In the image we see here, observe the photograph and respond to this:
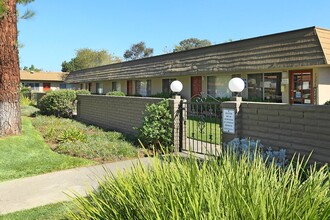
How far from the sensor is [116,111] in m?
12.8

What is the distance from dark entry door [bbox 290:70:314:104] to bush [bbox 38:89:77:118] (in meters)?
11.7

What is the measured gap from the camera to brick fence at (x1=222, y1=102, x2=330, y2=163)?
17.1 feet

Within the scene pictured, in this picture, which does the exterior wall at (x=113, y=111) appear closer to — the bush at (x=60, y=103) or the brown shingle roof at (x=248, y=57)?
the bush at (x=60, y=103)

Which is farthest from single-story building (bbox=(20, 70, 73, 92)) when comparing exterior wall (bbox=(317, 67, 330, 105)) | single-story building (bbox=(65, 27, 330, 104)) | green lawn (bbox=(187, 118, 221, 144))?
exterior wall (bbox=(317, 67, 330, 105))

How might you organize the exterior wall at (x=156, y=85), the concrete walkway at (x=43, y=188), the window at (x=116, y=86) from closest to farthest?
1. the concrete walkway at (x=43, y=188)
2. the exterior wall at (x=156, y=85)
3. the window at (x=116, y=86)

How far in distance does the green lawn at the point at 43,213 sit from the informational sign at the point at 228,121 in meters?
3.84

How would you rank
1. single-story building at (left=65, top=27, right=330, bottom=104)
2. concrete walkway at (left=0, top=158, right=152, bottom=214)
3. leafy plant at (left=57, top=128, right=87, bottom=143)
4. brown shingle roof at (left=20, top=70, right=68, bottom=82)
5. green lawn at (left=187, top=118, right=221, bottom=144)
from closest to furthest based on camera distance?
concrete walkway at (left=0, top=158, right=152, bottom=214)
green lawn at (left=187, top=118, right=221, bottom=144)
leafy plant at (left=57, top=128, right=87, bottom=143)
single-story building at (left=65, top=27, right=330, bottom=104)
brown shingle roof at (left=20, top=70, right=68, bottom=82)

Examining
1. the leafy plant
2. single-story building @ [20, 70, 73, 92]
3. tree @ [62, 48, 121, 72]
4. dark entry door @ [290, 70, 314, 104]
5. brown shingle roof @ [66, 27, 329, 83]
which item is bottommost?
the leafy plant

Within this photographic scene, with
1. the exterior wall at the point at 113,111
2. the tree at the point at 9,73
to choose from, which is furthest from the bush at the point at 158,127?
the tree at the point at 9,73

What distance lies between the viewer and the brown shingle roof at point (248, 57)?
12.5 m

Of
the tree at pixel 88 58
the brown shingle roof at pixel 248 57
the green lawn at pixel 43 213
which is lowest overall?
the green lawn at pixel 43 213

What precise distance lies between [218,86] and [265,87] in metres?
3.35

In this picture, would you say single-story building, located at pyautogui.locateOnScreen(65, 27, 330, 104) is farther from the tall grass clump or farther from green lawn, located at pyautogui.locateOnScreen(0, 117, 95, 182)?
the tall grass clump

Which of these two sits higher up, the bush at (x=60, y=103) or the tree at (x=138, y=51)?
the tree at (x=138, y=51)
